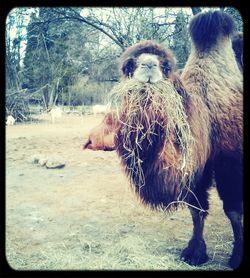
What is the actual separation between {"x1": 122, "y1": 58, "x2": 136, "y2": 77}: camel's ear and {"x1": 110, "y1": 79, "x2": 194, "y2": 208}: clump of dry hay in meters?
0.08

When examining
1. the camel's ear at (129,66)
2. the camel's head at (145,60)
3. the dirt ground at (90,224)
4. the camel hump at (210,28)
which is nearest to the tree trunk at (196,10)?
the camel hump at (210,28)

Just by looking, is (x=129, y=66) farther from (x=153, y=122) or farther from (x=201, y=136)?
(x=201, y=136)

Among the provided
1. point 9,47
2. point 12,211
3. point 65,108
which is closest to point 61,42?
point 9,47

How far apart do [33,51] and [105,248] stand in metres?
2.48

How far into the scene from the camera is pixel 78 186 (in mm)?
4125

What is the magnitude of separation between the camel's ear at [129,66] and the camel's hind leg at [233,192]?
2.93 feet

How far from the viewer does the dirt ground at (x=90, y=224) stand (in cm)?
262

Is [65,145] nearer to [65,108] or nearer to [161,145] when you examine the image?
[65,108]

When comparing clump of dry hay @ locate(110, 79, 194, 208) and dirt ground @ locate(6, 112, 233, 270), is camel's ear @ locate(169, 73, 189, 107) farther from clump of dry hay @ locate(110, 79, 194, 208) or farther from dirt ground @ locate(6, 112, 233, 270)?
dirt ground @ locate(6, 112, 233, 270)

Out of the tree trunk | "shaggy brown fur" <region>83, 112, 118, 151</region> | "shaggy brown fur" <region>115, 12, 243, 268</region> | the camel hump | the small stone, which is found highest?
the tree trunk

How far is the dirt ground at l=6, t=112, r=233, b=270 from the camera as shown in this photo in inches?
103

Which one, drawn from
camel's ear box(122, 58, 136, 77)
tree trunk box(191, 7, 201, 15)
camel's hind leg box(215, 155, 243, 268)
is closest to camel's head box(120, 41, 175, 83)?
camel's ear box(122, 58, 136, 77)

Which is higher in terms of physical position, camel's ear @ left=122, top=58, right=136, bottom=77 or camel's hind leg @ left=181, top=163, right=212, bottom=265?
camel's ear @ left=122, top=58, right=136, bottom=77

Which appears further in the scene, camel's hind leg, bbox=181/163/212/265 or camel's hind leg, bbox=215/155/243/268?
camel's hind leg, bbox=181/163/212/265
